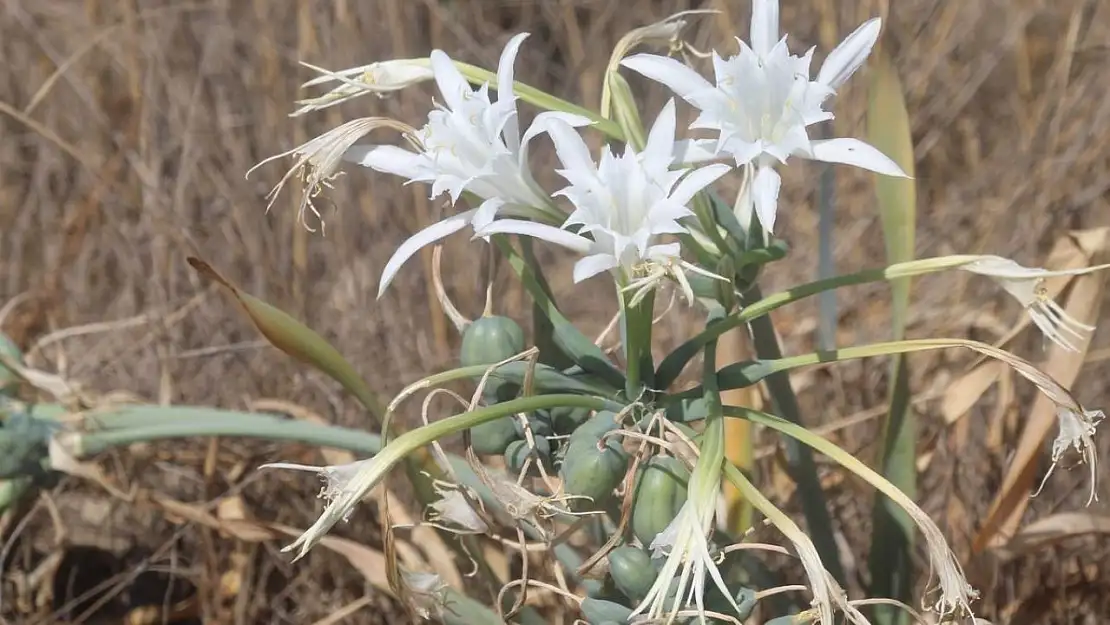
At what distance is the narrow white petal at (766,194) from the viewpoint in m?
0.47

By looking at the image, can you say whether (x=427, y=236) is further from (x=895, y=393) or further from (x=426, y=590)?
(x=895, y=393)

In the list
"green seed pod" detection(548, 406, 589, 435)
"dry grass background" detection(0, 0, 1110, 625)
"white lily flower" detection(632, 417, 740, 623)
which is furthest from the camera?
"dry grass background" detection(0, 0, 1110, 625)

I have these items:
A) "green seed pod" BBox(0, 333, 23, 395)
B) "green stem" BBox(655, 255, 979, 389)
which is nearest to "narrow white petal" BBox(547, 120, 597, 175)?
"green stem" BBox(655, 255, 979, 389)

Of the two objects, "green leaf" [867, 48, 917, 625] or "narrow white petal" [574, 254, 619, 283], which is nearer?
"narrow white petal" [574, 254, 619, 283]

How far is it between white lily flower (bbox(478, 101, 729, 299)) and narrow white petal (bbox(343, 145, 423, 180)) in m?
0.08

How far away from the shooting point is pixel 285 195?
1.27 meters

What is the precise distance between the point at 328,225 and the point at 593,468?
883mm

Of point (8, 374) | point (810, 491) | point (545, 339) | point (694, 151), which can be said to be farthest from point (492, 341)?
point (8, 374)

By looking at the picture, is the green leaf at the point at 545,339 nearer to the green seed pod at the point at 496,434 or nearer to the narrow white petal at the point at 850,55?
the green seed pod at the point at 496,434

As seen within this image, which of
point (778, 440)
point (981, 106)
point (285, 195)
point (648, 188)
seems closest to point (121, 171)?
point (285, 195)

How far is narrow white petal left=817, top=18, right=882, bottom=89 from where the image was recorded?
0.51 metres

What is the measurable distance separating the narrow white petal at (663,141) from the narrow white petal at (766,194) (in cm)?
5

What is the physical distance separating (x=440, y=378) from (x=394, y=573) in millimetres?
126

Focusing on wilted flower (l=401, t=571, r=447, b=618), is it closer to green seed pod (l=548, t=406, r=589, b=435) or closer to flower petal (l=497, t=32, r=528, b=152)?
green seed pod (l=548, t=406, r=589, b=435)
